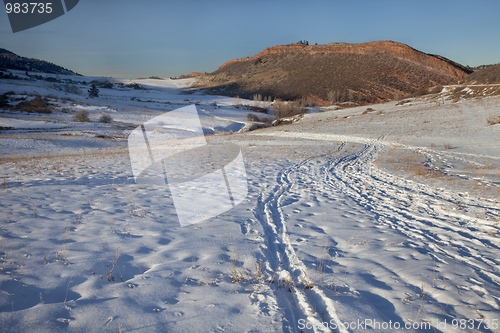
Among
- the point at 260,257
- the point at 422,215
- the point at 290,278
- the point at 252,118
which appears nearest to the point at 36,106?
the point at 252,118

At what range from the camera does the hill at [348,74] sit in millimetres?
66750

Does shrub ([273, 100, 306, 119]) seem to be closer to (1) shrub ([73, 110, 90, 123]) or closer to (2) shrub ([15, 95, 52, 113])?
(1) shrub ([73, 110, 90, 123])

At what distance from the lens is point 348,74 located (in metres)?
74.6

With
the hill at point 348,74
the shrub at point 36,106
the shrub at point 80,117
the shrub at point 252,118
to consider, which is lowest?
the shrub at point 252,118

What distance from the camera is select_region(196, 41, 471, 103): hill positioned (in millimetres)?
66750

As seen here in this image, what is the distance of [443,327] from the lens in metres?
2.43

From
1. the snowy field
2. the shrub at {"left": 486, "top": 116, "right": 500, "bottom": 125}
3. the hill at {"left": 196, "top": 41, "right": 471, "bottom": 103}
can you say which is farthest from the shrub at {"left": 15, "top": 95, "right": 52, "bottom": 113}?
the hill at {"left": 196, "top": 41, "right": 471, "bottom": 103}

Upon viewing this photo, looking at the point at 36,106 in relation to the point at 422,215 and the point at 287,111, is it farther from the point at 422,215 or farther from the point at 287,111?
the point at 422,215

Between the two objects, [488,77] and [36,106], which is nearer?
[36,106]

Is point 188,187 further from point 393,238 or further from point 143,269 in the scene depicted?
point 393,238

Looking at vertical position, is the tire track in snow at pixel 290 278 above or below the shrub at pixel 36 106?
below

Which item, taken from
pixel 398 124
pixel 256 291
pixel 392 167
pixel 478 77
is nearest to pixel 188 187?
pixel 256 291

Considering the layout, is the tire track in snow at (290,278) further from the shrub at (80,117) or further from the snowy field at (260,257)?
the shrub at (80,117)

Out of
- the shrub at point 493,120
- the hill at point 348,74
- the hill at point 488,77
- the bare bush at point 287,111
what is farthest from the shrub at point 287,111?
the shrub at point 493,120
